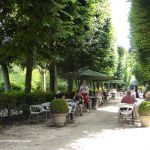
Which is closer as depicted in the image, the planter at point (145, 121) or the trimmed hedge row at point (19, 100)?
the planter at point (145, 121)

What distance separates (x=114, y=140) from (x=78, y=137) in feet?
4.18

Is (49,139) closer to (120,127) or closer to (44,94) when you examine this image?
(120,127)

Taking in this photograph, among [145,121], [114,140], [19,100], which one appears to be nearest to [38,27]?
[19,100]

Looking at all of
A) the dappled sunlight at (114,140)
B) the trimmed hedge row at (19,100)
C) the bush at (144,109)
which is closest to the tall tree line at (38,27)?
the trimmed hedge row at (19,100)

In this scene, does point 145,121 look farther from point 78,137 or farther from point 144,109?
point 78,137

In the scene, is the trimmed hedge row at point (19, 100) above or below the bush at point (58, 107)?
above

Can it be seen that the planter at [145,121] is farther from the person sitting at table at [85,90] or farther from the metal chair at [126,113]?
the person sitting at table at [85,90]

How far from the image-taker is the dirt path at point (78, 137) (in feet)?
38.9

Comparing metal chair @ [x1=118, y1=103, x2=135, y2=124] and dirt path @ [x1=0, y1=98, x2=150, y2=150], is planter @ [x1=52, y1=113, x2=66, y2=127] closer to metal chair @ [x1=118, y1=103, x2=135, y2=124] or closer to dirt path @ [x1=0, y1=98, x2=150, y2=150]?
dirt path @ [x1=0, y1=98, x2=150, y2=150]

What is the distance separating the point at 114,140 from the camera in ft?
Result: 42.7

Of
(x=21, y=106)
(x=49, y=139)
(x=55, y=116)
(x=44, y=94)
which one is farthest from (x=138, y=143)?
(x=44, y=94)

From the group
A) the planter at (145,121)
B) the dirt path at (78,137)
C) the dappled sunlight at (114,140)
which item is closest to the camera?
the dappled sunlight at (114,140)

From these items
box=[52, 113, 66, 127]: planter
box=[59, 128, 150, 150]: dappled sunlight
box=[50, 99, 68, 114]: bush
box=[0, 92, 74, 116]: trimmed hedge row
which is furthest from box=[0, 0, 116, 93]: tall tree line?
box=[59, 128, 150, 150]: dappled sunlight

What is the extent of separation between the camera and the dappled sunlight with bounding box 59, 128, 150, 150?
11680 millimetres
